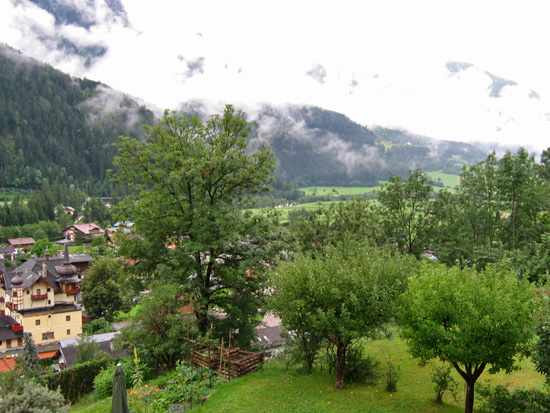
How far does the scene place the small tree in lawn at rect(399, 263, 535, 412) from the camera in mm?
8516

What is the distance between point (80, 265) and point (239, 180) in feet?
204

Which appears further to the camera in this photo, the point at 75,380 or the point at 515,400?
the point at 75,380

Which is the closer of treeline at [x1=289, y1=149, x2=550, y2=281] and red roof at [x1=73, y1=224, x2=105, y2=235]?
treeline at [x1=289, y1=149, x2=550, y2=281]

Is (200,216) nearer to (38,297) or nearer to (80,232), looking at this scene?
(38,297)

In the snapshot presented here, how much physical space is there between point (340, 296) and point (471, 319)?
3369 millimetres

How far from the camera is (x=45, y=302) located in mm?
42781

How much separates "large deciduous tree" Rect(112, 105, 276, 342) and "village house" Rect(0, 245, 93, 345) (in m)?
33.3

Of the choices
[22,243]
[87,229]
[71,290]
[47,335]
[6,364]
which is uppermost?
[71,290]

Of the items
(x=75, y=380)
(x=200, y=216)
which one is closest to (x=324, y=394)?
(x=200, y=216)

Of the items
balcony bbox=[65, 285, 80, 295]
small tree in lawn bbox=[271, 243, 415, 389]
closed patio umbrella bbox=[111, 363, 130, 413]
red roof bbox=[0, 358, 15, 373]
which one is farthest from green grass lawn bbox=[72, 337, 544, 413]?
balcony bbox=[65, 285, 80, 295]

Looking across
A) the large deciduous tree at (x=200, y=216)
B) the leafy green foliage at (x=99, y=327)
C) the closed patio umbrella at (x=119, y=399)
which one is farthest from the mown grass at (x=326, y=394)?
the leafy green foliage at (x=99, y=327)

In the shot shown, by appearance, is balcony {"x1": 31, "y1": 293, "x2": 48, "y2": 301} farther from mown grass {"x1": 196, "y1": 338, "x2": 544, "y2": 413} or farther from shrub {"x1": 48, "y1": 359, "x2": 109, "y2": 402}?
mown grass {"x1": 196, "y1": 338, "x2": 544, "y2": 413}

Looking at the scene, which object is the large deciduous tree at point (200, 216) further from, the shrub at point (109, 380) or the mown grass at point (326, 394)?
the mown grass at point (326, 394)

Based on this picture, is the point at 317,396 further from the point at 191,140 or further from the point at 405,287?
the point at 191,140
